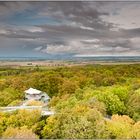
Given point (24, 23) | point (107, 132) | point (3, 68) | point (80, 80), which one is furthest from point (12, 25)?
point (107, 132)

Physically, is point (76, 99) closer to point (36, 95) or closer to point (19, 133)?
point (36, 95)

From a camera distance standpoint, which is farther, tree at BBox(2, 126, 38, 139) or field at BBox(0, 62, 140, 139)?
field at BBox(0, 62, 140, 139)

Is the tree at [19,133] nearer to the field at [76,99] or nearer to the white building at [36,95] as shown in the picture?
the field at [76,99]

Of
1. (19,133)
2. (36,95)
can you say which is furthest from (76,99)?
(19,133)

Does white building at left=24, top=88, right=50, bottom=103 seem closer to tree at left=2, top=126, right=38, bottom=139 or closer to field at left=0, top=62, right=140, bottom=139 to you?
field at left=0, top=62, right=140, bottom=139

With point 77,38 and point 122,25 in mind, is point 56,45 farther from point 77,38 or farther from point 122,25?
point 122,25

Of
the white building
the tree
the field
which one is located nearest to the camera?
the tree

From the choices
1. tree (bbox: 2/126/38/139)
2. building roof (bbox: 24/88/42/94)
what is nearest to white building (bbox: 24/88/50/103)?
building roof (bbox: 24/88/42/94)
